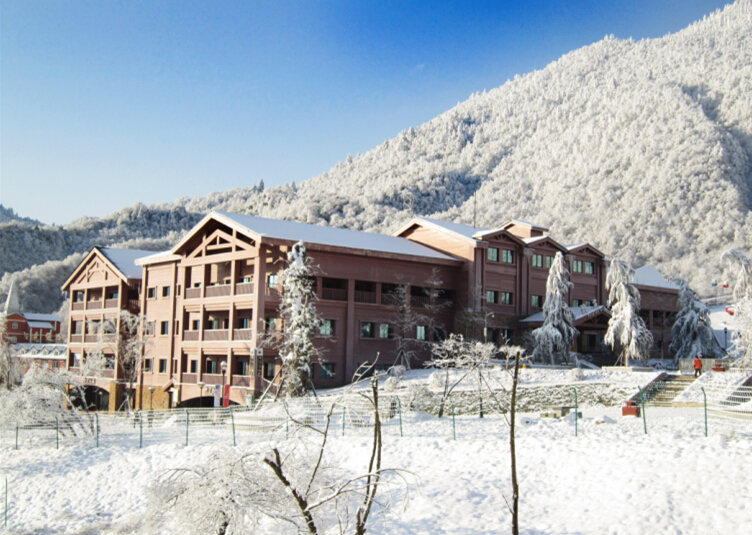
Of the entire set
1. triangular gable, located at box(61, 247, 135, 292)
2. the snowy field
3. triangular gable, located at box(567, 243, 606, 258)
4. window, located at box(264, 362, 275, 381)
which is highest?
triangular gable, located at box(567, 243, 606, 258)

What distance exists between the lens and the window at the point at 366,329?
41.0 m

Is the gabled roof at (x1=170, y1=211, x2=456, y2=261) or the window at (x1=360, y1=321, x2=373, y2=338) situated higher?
the gabled roof at (x1=170, y1=211, x2=456, y2=261)

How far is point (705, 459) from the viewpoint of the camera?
612 inches

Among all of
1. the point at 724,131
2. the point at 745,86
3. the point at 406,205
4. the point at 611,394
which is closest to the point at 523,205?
the point at 406,205

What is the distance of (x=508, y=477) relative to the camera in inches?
661

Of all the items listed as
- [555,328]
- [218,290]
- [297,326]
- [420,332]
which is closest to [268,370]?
[218,290]

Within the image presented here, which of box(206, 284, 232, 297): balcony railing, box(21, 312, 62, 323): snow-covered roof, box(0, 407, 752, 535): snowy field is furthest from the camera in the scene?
box(21, 312, 62, 323): snow-covered roof

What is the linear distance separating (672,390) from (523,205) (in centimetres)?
9704

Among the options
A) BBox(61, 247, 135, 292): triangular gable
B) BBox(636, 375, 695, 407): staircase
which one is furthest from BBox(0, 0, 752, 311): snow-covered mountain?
BBox(636, 375, 695, 407): staircase

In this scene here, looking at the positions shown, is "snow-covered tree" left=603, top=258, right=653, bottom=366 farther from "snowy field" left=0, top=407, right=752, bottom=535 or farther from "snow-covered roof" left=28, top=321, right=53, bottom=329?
"snow-covered roof" left=28, top=321, right=53, bottom=329

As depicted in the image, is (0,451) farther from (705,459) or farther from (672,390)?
(672,390)

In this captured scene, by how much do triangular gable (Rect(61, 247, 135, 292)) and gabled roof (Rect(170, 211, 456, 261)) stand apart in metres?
10.5

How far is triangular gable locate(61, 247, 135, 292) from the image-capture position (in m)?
52.8

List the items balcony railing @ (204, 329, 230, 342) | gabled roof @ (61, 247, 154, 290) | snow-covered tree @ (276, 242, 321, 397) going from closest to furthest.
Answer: snow-covered tree @ (276, 242, 321, 397)
balcony railing @ (204, 329, 230, 342)
gabled roof @ (61, 247, 154, 290)
